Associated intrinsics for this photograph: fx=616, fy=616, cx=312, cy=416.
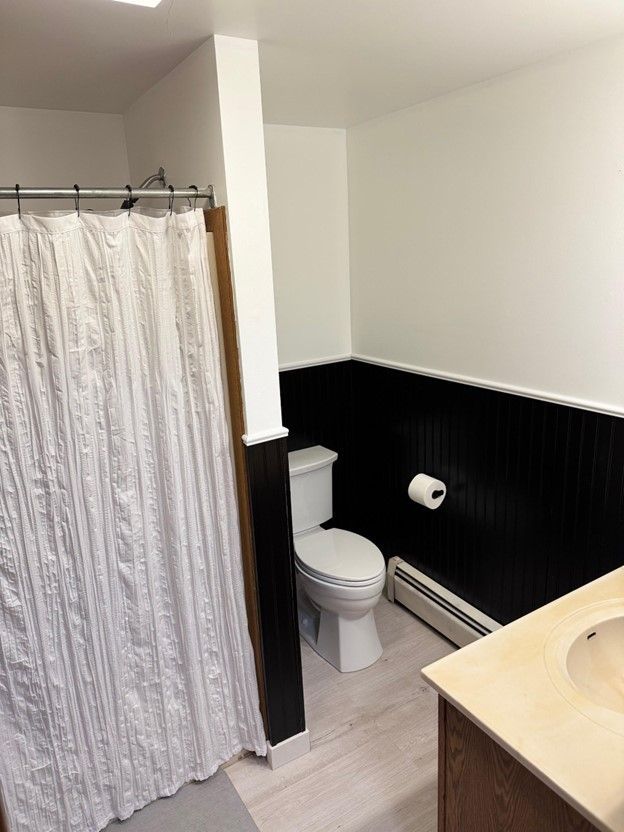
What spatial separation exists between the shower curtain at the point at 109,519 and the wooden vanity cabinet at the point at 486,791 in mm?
827

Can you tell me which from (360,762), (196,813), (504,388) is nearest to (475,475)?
(504,388)

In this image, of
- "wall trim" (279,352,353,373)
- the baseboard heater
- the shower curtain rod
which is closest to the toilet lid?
the baseboard heater

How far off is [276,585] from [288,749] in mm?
621

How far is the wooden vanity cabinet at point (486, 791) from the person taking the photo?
112 centimetres

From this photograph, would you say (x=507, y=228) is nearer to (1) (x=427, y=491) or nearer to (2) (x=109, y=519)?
(1) (x=427, y=491)

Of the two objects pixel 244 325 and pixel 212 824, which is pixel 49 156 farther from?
pixel 212 824

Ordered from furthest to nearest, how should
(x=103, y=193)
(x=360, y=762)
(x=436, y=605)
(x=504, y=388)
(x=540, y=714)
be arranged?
(x=436, y=605)
(x=504, y=388)
(x=360, y=762)
(x=103, y=193)
(x=540, y=714)

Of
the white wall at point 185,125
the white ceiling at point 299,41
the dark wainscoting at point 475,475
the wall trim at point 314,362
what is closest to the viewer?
the white ceiling at point 299,41

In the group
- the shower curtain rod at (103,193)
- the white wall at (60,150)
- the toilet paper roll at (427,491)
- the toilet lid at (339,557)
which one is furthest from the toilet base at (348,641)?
the white wall at (60,150)

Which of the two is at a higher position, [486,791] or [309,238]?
[309,238]

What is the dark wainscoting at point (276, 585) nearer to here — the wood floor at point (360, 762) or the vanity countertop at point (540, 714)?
the wood floor at point (360, 762)

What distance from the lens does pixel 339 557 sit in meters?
2.61

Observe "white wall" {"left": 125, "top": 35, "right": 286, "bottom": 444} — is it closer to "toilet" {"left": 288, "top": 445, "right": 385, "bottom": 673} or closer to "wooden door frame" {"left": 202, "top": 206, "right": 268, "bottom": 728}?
"wooden door frame" {"left": 202, "top": 206, "right": 268, "bottom": 728}

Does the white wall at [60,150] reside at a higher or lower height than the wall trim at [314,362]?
higher
